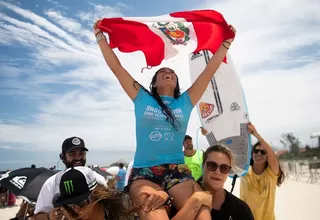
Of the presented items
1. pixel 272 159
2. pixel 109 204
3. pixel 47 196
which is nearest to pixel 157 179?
pixel 109 204

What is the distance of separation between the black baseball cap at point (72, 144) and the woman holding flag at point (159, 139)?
1680 millimetres

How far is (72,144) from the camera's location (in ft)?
13.0

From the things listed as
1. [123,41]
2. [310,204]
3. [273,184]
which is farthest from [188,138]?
[310,204]

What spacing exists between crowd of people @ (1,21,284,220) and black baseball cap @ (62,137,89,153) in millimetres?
762

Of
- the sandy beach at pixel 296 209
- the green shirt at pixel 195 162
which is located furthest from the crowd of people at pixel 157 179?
the sandy beach at pixel 296 209

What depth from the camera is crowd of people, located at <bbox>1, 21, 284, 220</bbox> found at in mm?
1915

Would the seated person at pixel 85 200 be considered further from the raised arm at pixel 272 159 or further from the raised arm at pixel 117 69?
the raised arm at pixel 272 159

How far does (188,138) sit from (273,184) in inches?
80.1

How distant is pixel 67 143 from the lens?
4004 mm

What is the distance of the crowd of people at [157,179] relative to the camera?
192 centimetres

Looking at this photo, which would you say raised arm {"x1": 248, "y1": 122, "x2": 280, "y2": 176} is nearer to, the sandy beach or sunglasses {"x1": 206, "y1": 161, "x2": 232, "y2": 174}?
sunglasses {"x1": 206, "y1": 161, "x2": 232, "y2": 174}

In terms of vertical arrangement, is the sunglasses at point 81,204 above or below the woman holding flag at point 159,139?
below

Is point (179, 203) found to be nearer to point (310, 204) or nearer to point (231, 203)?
point (231, 203)

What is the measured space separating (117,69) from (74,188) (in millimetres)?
1130
